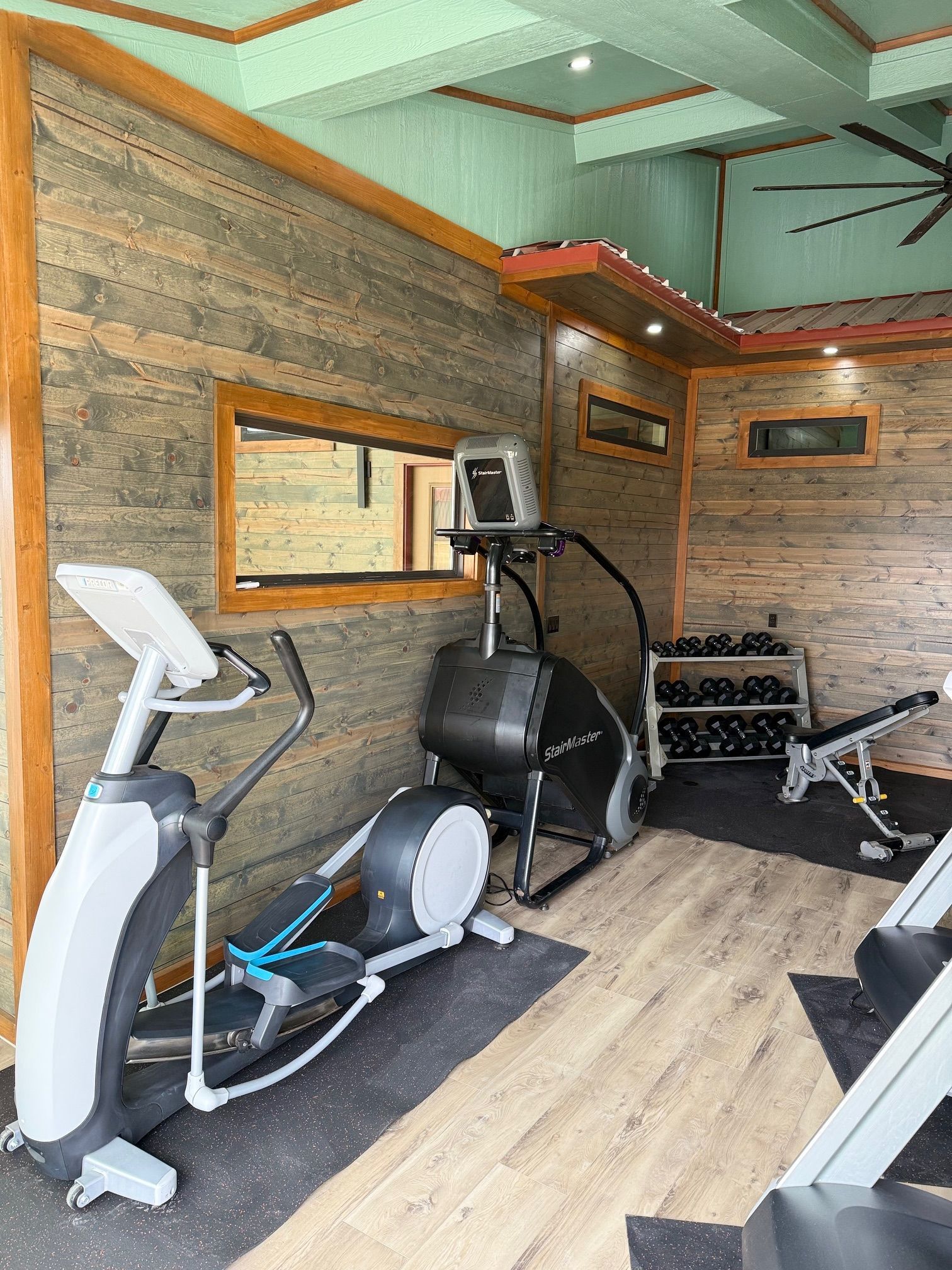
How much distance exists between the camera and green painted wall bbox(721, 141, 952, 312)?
544 centimetres

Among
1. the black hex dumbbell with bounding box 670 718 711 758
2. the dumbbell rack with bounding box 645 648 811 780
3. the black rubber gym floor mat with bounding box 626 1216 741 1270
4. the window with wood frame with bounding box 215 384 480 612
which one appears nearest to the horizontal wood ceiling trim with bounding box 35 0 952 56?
the window with wood frame with bounding box 215 384 480 612

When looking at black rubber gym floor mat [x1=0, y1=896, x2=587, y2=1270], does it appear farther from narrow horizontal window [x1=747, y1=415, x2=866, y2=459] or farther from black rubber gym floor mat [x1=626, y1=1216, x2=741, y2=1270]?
narrow horizontal window [x1=747, y1=415, x2=866, y2=459]

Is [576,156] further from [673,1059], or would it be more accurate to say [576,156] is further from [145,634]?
[673,1059]

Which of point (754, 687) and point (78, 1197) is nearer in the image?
point (78, 1197)

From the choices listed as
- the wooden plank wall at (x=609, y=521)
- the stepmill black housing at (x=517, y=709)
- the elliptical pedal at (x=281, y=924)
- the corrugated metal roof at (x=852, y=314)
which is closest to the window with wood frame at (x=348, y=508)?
the stepmill black housing at (x=517, y=709)

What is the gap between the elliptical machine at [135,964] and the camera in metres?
1.76

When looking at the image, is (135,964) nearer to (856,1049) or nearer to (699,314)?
(856,1049)

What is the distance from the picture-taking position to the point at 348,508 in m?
5.12

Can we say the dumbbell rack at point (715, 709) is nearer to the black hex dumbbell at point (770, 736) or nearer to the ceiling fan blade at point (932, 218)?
the black hex dumbbell at point (770, 736)

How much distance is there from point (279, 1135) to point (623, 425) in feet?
14.1

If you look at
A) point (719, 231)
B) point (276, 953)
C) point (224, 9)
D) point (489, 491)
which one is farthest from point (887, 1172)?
point (719, 231)

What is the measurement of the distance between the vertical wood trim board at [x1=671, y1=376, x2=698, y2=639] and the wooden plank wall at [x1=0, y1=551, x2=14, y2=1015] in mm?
4781

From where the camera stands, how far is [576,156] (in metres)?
4.31

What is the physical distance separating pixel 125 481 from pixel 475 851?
5.23 ft
